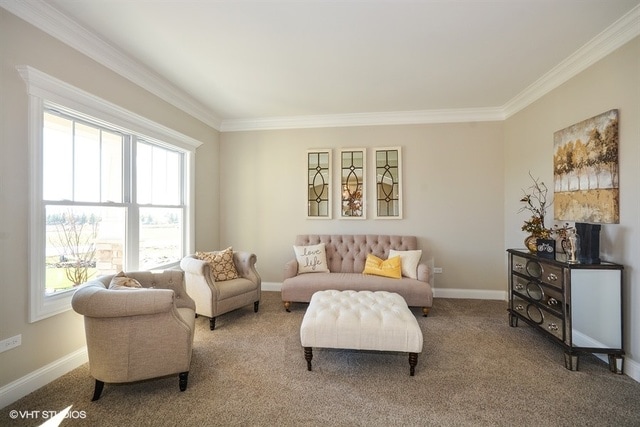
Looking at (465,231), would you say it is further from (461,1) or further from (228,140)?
(228,140)

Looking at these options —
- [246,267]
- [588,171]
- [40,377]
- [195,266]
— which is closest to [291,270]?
[246,267]

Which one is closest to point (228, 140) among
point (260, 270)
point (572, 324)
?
point (260, 270)

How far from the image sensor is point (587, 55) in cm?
265

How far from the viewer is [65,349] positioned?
231 cm

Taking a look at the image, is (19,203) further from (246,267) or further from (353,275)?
(353,275)

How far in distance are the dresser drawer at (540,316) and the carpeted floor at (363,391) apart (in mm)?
230

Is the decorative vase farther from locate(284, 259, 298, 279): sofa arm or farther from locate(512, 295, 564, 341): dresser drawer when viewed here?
locate(284, 259, 298, 279): sofa arm

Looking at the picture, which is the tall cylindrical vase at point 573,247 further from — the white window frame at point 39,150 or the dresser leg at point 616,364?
the white window frame at point 39,150

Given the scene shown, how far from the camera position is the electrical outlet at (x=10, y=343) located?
1.89m

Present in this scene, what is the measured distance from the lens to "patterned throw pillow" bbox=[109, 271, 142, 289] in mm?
2114

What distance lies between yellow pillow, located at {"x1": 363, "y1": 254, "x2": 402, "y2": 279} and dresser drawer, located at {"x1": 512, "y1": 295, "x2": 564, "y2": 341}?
1349mm

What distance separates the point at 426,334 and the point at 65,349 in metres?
3.43

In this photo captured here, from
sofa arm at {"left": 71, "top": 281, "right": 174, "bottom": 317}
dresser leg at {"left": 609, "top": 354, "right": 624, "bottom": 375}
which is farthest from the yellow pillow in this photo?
sofa arm at {"left": 71, "top": 281, "right": 174, "bottom": 317}

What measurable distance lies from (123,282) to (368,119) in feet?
12.8
